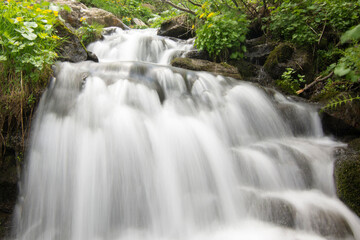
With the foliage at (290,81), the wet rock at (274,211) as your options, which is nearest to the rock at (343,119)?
the foliage at (290,81)

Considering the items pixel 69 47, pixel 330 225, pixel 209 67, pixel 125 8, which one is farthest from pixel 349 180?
pixel 125 8

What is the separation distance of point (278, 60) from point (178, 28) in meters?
3.82

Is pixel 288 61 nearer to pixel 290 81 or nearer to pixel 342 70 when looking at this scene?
pixel 290 81

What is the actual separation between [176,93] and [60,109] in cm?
168

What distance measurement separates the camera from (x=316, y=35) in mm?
4691

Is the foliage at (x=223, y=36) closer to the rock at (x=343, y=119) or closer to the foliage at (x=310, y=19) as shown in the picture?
the foliage at (x=310, y=19)

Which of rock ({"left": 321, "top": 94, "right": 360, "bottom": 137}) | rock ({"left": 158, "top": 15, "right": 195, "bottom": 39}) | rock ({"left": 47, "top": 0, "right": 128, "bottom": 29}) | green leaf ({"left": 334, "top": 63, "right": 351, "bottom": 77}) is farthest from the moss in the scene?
rock ({"left": 47, "top": 0, "right": 128, "bottom": 29})

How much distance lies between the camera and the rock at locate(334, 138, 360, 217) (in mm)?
2184

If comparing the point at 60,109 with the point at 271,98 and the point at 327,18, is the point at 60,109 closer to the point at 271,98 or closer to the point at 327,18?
the point at 271,98

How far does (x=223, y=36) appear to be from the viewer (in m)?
4.94

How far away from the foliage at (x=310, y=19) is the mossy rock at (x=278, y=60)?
33cm

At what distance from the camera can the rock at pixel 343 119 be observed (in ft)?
10.8

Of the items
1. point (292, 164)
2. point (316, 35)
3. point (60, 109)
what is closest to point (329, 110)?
point (292, 164)

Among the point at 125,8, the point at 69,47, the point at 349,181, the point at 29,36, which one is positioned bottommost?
the point at 125,8
